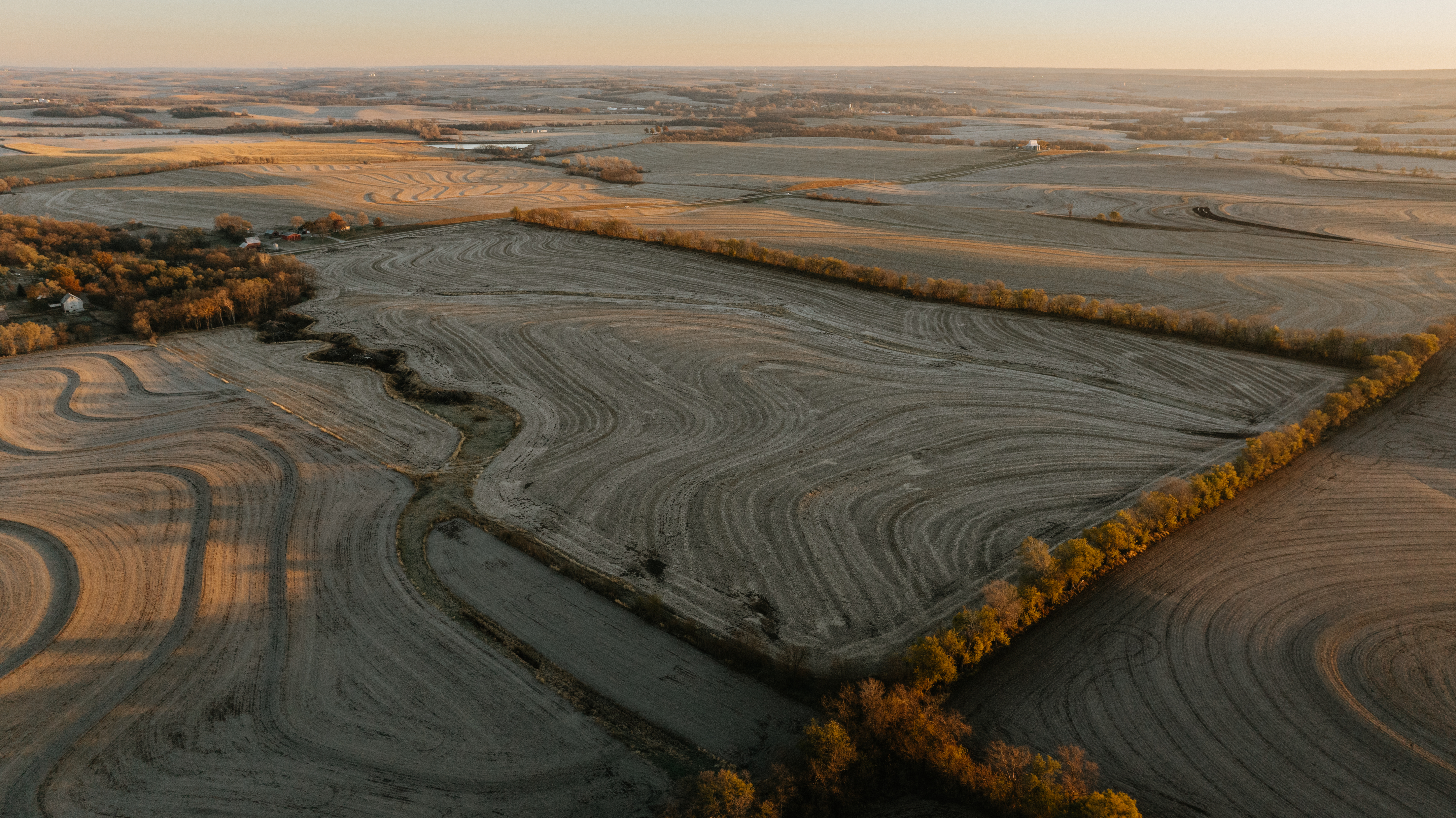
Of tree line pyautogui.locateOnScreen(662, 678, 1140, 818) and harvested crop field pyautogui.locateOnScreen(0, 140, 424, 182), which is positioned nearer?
tree line pyautogui.locateOnScreen(662, 678, 1140, 818)

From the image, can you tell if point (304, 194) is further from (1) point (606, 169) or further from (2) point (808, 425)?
(2) point (808, 425)

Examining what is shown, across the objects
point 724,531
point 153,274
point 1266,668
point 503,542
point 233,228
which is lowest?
point 1266,668

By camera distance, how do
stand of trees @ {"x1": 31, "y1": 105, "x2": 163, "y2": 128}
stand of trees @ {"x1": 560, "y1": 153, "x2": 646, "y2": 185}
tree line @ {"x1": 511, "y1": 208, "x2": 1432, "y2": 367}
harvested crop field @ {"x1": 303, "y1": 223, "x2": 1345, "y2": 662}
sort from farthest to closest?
1. stand of trees @ {"x1": 31, "y1": 105, "x2": 163, "y2": 128}
2. stand of trees @ {"x1": 560, "y1": 153, "x2": 646, "y2": 185}
3. tree line @ {"x1": 511, "y1": 208, "x2": 1432, "y2": 367}
4. harvested crop field @ {"x1": 303, "y1": 223, "x2": 1345, "y2": 662}

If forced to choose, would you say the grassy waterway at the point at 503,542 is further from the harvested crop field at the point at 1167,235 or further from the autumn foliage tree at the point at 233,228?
the autumn foliage tree at the point at 233,228

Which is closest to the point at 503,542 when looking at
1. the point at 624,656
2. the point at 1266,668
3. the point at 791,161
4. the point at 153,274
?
the point at 624,656

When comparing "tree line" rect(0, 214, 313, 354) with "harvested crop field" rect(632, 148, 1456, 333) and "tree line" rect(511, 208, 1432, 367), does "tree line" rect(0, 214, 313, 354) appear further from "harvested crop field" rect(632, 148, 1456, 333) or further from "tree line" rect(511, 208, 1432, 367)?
"harvested crop field" rect(632, 148, 1456, 333)

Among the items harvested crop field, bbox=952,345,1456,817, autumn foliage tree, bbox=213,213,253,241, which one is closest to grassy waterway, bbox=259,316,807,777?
harvested crop field, bbox=952,345,1456,817
